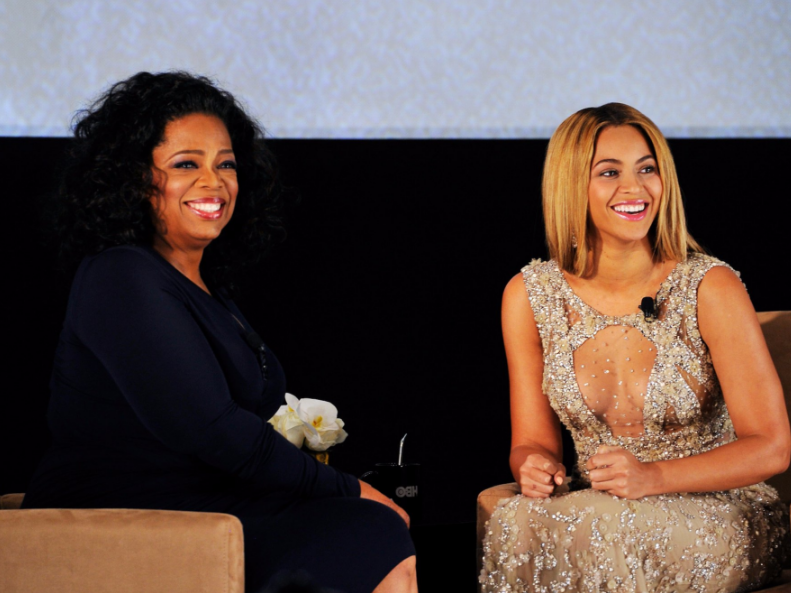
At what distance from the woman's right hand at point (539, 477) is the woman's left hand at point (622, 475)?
0.11m

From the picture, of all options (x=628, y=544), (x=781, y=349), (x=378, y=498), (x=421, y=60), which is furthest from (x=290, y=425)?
(x=421, y=60)

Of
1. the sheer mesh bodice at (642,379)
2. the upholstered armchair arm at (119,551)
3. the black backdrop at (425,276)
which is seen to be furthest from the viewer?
the black backdrop at (425,276)

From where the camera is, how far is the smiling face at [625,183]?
1.88 metres

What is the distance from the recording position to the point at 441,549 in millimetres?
2041

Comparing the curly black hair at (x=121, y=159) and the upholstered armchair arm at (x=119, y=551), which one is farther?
the curly black hair at (x=121, y=159)

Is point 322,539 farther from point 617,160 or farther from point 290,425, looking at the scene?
point 617,160

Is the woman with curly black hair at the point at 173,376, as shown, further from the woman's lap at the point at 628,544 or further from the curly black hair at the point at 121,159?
the woman's lap at the point at 628,544

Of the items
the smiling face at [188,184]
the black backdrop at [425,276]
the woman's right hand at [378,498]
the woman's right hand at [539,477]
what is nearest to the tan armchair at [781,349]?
the woman's right hand at [539,477]

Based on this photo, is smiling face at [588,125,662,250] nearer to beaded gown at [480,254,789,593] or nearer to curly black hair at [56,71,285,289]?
beaded gown at [480,254,789,593]

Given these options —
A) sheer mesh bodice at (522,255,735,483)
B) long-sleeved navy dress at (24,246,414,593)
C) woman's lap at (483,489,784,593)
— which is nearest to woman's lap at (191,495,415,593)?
long-sleeved navy dress at (24,246,414,593)

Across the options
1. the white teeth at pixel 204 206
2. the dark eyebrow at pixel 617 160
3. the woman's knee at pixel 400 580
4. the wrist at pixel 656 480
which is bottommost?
the woman's knee at pixel 400 580

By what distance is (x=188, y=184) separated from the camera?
164 centimetres

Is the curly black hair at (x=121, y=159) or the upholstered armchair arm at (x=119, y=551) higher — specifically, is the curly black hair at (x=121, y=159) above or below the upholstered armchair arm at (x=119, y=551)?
above

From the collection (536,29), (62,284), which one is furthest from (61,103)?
(536,29)
